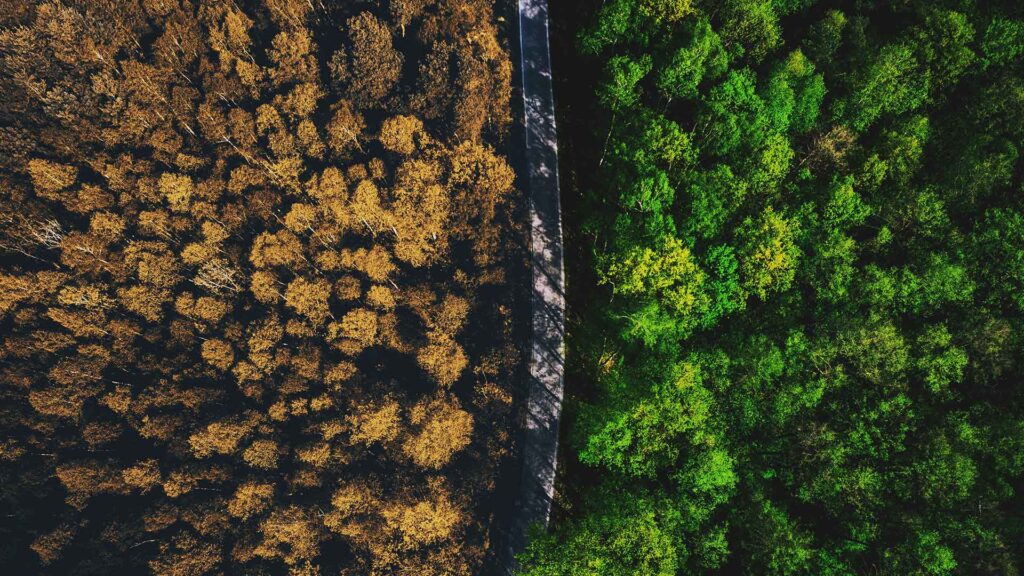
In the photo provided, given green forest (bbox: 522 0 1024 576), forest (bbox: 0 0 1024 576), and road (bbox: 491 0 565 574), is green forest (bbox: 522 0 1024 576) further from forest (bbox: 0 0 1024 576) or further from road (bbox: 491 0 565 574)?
road (bbox: 491 0 565 574)

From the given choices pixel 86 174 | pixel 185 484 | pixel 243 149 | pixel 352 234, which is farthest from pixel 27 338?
pixel 352 234

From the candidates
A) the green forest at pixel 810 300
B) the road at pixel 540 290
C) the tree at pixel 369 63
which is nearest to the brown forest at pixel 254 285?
the tree at pixel 369 63

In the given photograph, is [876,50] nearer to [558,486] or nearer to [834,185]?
[834,185]

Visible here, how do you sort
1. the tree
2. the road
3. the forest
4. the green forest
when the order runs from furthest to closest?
the tree
the road
the forest
the green forest

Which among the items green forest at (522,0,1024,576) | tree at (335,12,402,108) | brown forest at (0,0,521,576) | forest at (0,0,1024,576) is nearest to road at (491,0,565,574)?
forest at (0,0,1024,576)

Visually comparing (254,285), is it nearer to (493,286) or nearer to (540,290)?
(493,286)

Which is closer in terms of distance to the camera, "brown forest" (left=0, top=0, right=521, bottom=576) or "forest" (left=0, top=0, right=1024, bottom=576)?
"forest" (left=0, top=0, right=1024, bottom=576)
